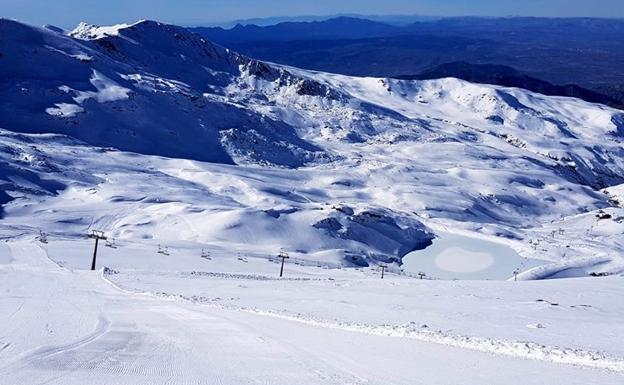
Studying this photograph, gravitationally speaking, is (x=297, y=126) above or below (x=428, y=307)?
above

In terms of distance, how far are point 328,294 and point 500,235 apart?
183ft

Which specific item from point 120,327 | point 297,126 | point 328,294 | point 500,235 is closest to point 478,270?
point 500,235

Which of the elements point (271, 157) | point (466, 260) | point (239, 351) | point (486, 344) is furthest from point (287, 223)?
point (239, 351)

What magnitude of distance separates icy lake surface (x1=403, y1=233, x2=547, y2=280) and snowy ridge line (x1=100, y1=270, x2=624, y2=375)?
139 ft

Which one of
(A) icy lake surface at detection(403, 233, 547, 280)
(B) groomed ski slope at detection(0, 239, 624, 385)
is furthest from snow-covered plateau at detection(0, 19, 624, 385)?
(A) icy lake surface at detection(403, 233, 547, 280)

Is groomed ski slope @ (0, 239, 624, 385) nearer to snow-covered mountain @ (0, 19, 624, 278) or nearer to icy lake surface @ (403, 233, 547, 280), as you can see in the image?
snow-covered mountain @ (0, 19, 624, 278)

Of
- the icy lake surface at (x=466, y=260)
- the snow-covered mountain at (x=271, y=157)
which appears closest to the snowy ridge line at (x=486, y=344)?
the snow-covered mountain at (x=271, y=157)

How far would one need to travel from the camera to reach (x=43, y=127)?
98312 mm

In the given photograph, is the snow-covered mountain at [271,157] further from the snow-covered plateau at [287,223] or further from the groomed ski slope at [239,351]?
the groomed ski slope at [239,351]

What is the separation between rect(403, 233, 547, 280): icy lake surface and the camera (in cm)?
6088

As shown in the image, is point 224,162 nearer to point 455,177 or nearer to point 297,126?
point 297,126

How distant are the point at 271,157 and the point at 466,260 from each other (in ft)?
172

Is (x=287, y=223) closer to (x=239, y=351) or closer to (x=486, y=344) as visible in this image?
(x=486, y=344)

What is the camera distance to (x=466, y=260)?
2579 inches
